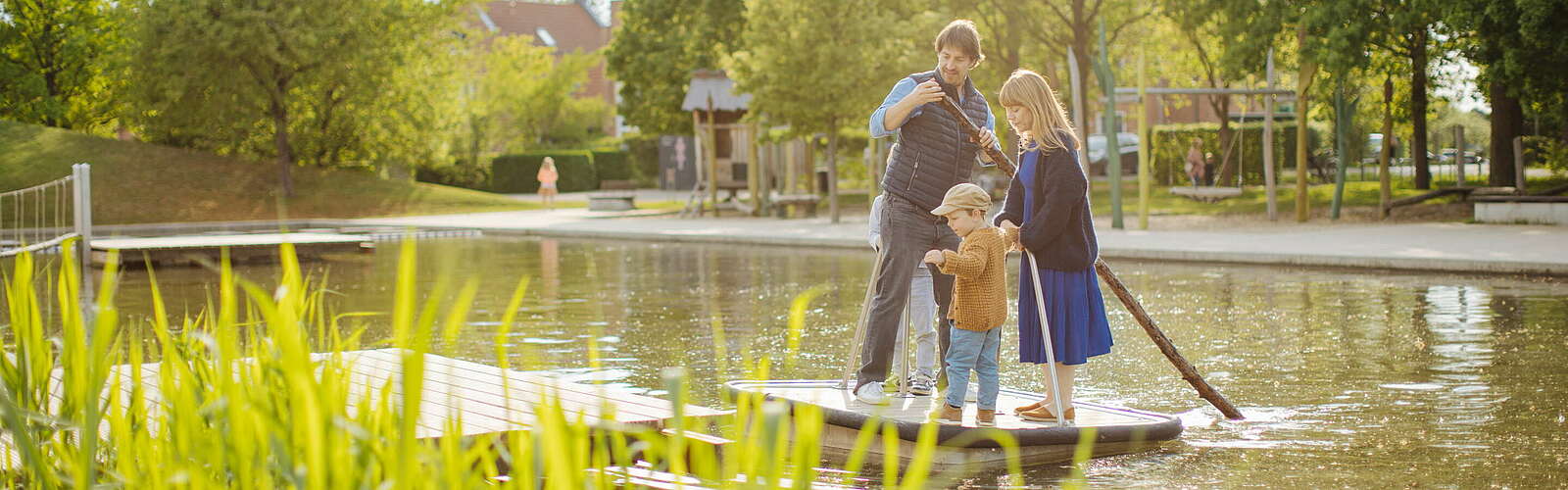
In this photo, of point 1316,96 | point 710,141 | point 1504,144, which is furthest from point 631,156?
point 1504,144

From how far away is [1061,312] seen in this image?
634 cm

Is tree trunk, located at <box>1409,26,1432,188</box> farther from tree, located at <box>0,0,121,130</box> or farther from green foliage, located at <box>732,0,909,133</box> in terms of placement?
tree, located at <box>0,0,121,130</box>

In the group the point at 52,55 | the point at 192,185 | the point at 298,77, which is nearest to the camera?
the point at 298,77

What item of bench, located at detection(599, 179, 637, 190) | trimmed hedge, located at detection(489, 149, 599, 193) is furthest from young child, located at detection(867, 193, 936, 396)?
bench, located at detection(599, 179, 637, 190)

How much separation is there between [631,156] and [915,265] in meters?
45.8

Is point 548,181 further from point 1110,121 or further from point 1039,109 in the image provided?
point 1039,109

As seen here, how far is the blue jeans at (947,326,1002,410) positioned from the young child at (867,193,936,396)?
441mm

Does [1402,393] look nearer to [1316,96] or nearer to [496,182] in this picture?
[1316,96]

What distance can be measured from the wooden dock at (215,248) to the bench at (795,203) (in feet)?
31.4

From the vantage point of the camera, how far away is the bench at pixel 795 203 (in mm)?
29062

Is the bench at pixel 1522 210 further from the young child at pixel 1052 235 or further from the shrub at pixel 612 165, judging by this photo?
the shrub at pixel 612 165

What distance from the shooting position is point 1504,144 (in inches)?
1016

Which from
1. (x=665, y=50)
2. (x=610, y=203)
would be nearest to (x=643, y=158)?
(x=665, y=50)

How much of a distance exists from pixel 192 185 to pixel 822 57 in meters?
18.9
